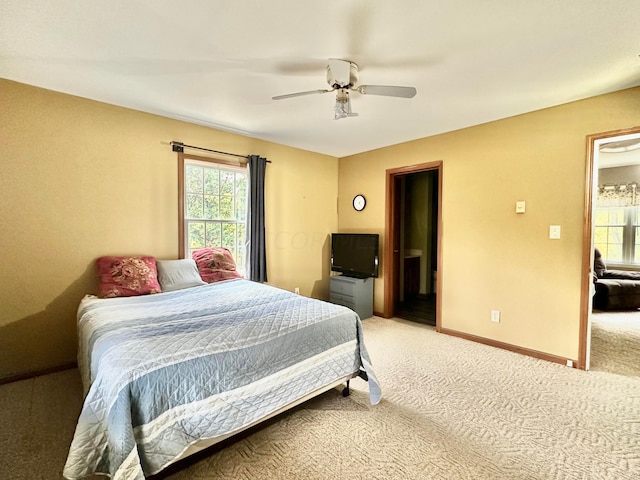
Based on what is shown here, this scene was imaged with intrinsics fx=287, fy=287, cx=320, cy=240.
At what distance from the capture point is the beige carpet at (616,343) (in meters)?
2.80

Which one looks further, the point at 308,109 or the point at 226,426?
the point at 308,109

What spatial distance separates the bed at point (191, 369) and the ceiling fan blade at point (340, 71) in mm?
1732

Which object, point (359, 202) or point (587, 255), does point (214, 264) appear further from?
point (587, 255)

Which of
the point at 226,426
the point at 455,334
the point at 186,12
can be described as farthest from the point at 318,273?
the point at 186,12

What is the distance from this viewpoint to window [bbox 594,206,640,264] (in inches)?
219

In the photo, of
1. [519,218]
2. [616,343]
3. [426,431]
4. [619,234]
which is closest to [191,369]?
[426,431]

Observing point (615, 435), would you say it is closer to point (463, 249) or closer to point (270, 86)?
point (463, 249)

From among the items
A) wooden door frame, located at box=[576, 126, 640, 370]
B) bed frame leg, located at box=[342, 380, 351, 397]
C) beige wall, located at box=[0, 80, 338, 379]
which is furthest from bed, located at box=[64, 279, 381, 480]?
A: wooden door frame, located at box=[576, 126, 640, 370]

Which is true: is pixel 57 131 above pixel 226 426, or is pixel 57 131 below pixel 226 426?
above

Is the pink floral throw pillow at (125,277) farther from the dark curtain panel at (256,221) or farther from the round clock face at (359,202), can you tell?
the round clock face at (359,202)

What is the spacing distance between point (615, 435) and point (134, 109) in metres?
4.77

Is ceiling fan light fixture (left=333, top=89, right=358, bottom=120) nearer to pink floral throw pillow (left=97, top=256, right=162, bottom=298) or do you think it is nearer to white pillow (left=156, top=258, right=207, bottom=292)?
white pillow (left=156, top=258, right=207, bottom=292)

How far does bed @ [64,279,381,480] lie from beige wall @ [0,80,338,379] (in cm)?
77

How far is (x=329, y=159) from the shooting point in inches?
192
